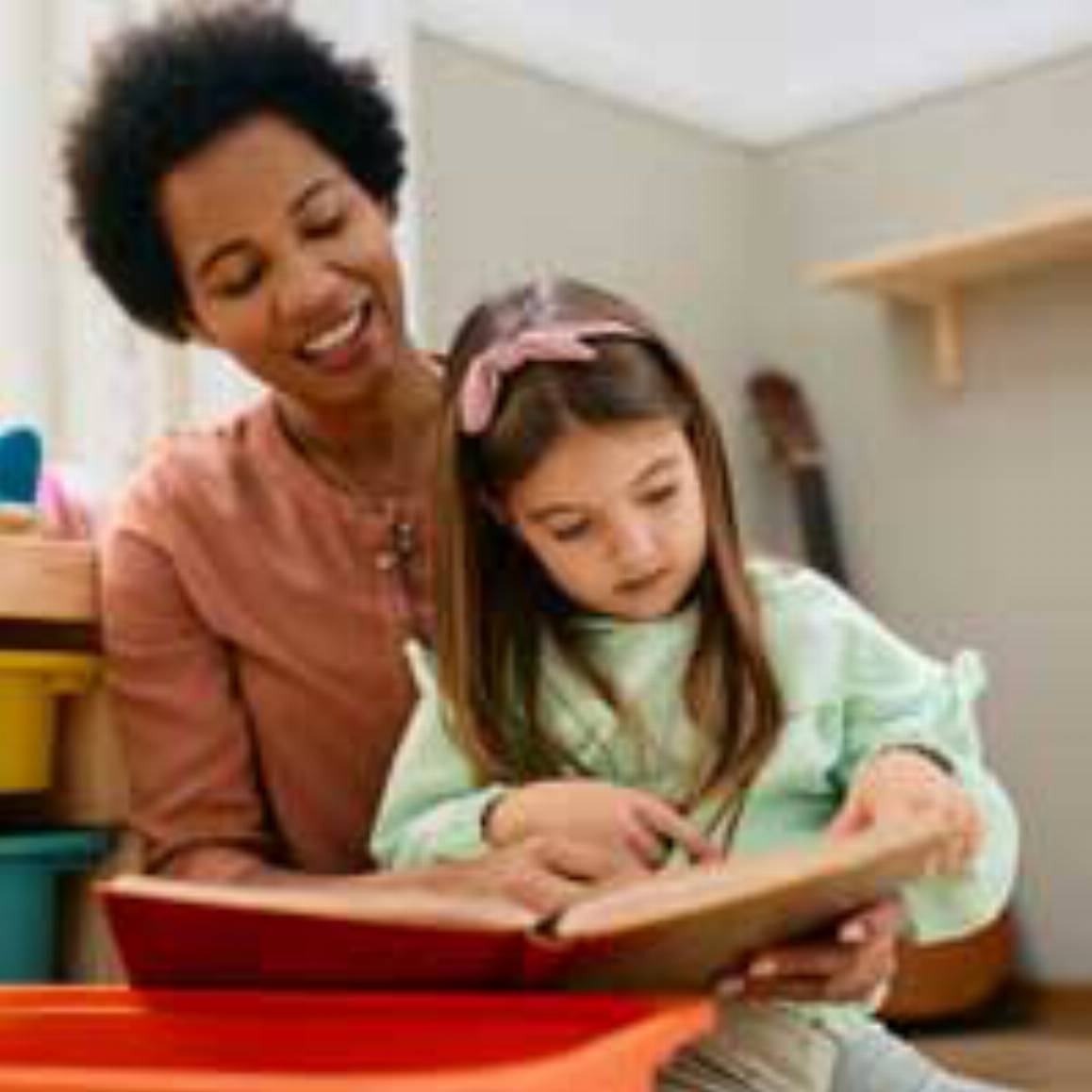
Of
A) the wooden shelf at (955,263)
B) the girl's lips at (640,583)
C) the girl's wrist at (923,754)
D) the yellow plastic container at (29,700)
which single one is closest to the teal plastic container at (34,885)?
the yellow plastic container at (29,700)

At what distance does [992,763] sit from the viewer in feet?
8.29

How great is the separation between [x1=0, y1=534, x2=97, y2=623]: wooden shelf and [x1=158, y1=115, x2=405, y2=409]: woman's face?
16cm

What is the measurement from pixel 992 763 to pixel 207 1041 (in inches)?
81.5

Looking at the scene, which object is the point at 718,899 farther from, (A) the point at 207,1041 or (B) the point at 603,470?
(B) the point at 603,470

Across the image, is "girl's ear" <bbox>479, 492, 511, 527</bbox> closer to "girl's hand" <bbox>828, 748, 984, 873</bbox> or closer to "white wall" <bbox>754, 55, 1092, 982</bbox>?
"girl's hand" <bbox>828, 748, 984, 873</bbox>

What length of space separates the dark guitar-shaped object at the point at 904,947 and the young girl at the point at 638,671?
1.32 m

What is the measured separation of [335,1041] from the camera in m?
0.56

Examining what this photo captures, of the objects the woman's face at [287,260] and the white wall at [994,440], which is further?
the white wall at [994,440]

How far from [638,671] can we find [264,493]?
31 centimetres

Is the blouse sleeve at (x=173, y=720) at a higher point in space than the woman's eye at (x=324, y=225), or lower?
lower

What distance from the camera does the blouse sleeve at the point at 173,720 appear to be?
1.06 m

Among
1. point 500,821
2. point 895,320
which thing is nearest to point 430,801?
point 500,821

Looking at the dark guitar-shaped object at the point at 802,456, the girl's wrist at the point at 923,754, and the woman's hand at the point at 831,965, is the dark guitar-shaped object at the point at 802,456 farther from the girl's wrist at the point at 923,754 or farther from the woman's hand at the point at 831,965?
the woman's hand at the point at 831,965

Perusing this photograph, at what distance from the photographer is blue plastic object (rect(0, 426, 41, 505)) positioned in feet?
3.64
